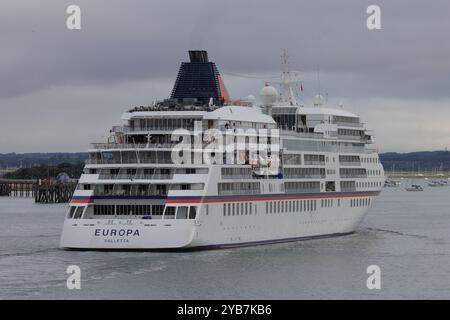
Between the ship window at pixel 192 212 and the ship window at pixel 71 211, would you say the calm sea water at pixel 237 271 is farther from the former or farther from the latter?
the ship window at pixel 71 211

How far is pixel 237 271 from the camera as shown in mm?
60406

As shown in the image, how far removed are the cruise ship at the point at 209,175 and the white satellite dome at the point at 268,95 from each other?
0.24 ft

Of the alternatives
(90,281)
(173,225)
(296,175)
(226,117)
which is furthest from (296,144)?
(90,281)

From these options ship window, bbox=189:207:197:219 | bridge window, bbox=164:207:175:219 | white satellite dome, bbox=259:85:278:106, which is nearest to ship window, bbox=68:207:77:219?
bridge window, bbox=164:207:175:219

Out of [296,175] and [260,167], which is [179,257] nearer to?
[260,167]

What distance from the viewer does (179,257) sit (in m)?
63.2

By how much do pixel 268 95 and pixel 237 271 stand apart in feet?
82.9

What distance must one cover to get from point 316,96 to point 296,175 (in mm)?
12809

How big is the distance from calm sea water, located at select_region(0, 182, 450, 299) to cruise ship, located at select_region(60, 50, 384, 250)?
48.2 inches

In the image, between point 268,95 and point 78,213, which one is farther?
point 268,95

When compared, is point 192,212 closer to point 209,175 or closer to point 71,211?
point 209,175

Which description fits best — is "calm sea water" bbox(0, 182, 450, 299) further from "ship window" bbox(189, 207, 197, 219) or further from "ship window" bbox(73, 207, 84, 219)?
"ship window" bbox(73, 207, 84, 219)

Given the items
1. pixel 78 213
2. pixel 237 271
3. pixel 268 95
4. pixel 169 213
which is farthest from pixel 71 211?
pixel 268 95

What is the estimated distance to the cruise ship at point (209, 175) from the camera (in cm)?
6494
